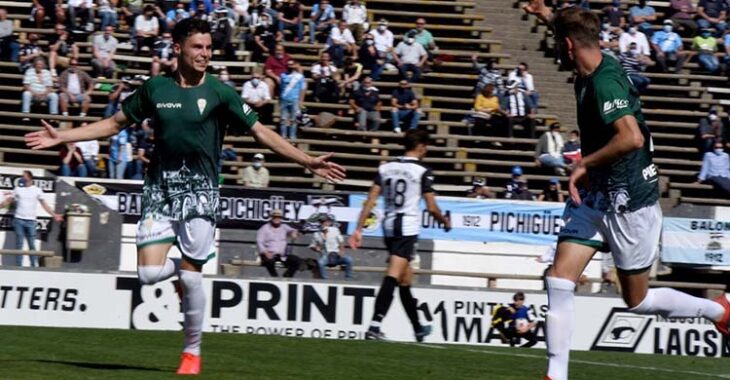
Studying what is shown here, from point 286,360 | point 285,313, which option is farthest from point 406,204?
point 285,313

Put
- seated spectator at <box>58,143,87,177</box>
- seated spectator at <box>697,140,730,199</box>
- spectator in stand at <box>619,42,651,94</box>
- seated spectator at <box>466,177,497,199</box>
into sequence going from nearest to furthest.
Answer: seated spectator at <box>58,143,87,177</box> < seated spectator at <box>466,177,497,199</box> < seated spectator at <box>697,140,730,199</box> < spectator in stand at <box>619,42,651,94</box>

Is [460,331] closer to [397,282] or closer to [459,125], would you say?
[397,282]

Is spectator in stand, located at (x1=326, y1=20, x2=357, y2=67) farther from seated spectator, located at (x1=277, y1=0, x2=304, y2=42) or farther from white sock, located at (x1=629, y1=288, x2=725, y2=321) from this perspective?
white sock, located at (x1=629, y1=288, x2=725, y2=321)

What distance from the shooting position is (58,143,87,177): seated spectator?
26766 millimetres

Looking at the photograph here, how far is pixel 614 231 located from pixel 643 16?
24.5 metres

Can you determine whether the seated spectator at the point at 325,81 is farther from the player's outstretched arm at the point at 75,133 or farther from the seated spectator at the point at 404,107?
the player's outstretched arm at the point at 75,133

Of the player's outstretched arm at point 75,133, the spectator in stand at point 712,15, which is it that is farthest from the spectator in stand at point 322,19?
the player's outstretched arm at point 75,133

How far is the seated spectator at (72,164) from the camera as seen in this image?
2677cm

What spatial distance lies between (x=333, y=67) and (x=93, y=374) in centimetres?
2032

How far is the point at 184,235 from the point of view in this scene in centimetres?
1002

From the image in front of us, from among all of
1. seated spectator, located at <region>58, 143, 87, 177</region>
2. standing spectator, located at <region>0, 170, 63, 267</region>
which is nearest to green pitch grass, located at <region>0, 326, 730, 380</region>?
standing spectator, located at <region>0, 170, 63, 267</region>

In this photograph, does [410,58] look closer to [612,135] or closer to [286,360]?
[286,360]

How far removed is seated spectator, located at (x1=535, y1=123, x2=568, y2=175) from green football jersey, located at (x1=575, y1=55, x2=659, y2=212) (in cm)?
1984

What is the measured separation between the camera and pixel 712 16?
34.0 m
